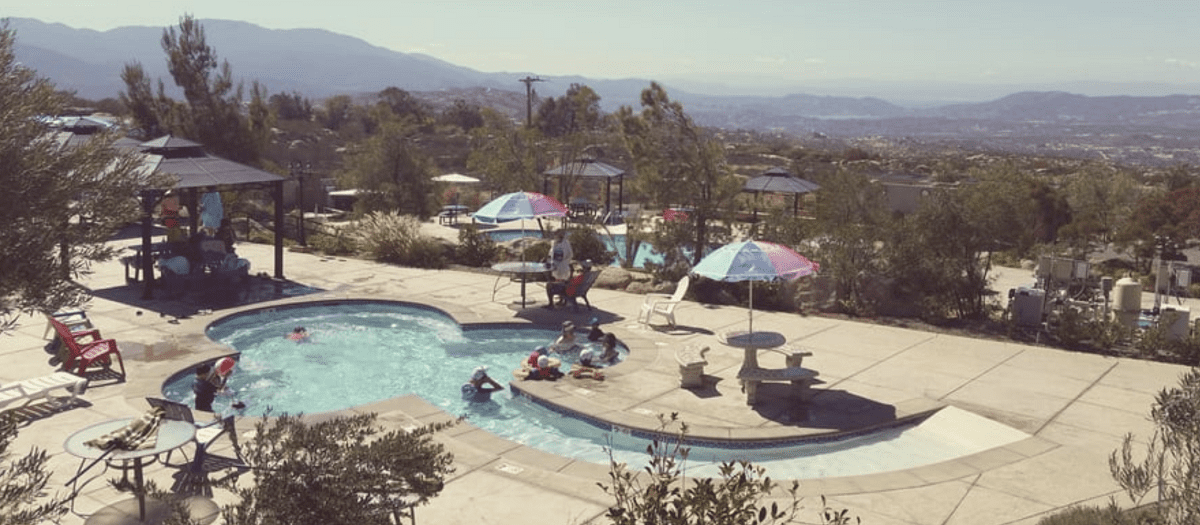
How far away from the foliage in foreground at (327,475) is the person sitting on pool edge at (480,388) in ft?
23.2

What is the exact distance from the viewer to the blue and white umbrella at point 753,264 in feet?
34.3

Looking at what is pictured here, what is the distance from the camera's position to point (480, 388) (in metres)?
11.5

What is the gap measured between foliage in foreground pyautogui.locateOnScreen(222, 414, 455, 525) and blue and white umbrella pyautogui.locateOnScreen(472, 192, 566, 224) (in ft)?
36.6

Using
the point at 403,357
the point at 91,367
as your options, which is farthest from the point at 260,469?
the point at 403,357

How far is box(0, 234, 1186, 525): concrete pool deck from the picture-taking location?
25.3ft

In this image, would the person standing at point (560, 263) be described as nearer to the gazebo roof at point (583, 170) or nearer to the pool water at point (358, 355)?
the pool water at point (358, 355)

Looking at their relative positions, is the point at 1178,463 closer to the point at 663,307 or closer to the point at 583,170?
the point at 663,307

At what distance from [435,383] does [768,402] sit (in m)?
4.87

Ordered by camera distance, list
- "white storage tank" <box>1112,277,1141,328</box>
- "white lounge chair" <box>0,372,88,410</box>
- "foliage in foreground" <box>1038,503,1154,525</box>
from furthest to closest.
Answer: "white storage tank" <box>1112,277,1141,328</box>
"white lounge chair" <box>0,372,88,410</box>
"foliage in foreground" <box>1038,503,1154,525</box>

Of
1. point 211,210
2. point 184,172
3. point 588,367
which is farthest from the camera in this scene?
point 211,210

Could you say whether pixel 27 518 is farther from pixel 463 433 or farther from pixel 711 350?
pixel 711 350

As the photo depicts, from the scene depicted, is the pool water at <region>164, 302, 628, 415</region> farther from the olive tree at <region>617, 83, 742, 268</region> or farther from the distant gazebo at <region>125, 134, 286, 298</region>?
the olive tree at <region>617, 83, 742, 268</region>

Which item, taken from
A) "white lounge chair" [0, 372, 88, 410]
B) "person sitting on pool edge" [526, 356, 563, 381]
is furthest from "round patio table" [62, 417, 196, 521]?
"person sitting on pool edge" [526, 356, 563, 381]

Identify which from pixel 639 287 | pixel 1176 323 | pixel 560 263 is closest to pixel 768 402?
pixel 560 263
